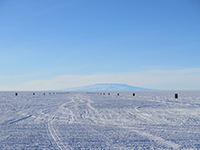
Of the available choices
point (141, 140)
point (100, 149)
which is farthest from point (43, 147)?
point (141, 140)

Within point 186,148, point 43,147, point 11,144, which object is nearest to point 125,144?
point 186,148

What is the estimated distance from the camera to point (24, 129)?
8.03 m

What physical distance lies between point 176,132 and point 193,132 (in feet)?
1.89

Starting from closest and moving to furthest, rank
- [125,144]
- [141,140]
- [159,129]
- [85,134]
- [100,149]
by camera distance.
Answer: [100,149]
[125,144]
[141,140]
[85,134]
[159,129]

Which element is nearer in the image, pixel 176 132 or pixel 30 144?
pixel 30 144

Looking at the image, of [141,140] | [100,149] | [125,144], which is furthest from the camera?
[141,140]

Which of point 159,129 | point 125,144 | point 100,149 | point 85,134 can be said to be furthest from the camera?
point 159,129

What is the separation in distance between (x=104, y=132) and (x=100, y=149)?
1.98 metres

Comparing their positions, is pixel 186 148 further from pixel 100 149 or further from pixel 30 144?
pixel 30 144

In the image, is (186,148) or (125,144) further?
(125,144)

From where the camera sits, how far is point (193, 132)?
7227 mm

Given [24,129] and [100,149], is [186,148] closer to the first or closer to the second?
[100,149]

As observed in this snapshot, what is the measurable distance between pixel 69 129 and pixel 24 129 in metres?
1.72

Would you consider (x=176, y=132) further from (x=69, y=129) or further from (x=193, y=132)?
(x=69, y=129)
